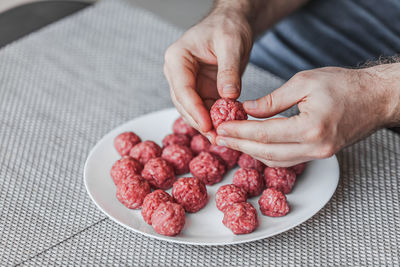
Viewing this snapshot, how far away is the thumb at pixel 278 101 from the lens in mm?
966

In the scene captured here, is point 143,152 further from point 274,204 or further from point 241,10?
point 241,10

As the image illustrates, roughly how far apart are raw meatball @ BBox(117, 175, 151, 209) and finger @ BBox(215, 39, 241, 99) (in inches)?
10.7

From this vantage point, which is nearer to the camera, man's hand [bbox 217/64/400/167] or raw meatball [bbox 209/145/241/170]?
man's hand [bbox 217/64/400/167]

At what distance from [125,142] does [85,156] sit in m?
0.12

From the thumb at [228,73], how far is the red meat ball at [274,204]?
231 millimetres

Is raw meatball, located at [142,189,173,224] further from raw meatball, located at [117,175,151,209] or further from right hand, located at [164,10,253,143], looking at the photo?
right hand, located at [164,10,253,143]

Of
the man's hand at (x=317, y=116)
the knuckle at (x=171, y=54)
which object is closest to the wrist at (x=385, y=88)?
the man's hand at (x=317, y=116)

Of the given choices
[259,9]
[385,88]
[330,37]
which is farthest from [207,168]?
[330,37]

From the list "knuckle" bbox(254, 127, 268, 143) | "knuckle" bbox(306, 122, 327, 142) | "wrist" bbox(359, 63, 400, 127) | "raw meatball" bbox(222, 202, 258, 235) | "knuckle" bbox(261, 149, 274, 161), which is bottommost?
"raw meatball" bbox(222, 202, 258, 235)

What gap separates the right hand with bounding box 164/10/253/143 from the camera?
106 centimetres

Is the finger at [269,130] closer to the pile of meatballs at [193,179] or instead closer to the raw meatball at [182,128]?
the pile of meatballs at [193,179]

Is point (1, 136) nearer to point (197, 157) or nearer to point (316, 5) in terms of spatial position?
point (197, 157)

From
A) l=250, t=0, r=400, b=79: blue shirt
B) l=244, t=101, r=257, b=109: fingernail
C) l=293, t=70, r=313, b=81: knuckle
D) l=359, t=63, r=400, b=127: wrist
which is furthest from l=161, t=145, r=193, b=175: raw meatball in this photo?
l=250, t=0, r=400, b=79: blue shirt

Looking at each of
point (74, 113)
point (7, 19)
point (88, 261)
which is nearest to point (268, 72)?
point (74, 113)
